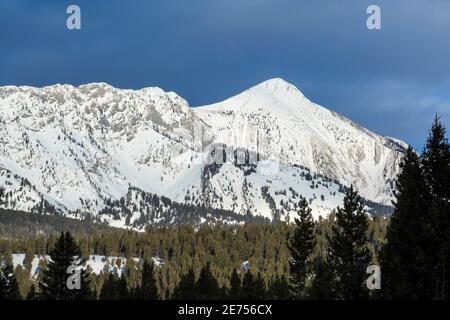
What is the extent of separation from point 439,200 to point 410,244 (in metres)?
4.63

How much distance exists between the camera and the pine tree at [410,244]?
52781mm

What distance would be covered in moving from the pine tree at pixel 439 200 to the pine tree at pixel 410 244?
64cm

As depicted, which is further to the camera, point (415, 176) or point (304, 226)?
point (304, 226)

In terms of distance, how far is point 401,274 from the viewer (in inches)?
2138

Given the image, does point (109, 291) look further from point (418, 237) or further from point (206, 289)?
point (418, 237)

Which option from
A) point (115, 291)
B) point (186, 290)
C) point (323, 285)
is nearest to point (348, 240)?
point (323, 285)

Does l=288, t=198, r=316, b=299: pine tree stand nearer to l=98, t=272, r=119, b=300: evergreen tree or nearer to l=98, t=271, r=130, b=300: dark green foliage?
l=98, t=271, r=130, b=300: dark green foliage

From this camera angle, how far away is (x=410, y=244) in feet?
184

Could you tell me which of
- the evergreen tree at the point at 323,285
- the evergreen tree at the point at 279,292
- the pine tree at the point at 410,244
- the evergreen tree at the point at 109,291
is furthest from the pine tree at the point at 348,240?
the evergreen tree at the point at 109,291

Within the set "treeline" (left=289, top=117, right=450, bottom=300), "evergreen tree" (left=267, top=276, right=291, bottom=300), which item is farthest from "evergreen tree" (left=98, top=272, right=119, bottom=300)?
"treeline" (left=289, top=117, right=450, bottom=300)
